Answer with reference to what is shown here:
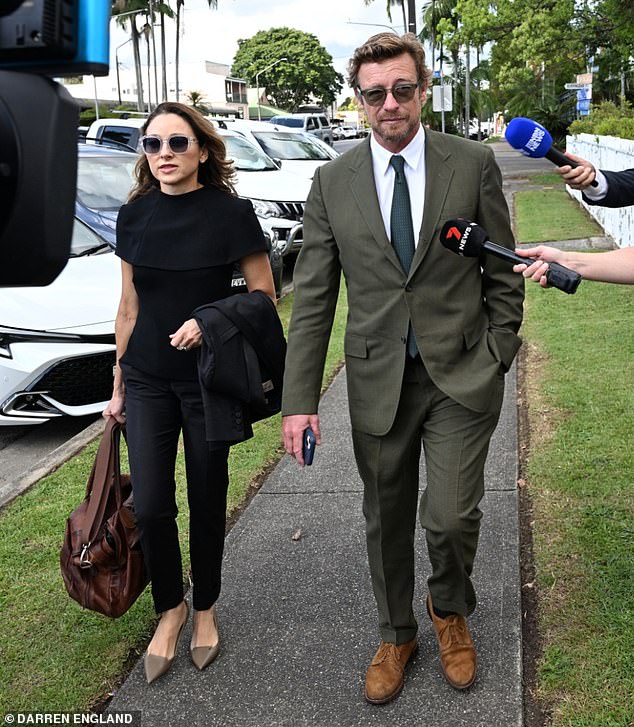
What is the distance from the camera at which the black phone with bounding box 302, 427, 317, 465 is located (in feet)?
10.6

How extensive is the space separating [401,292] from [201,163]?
1.04 metres

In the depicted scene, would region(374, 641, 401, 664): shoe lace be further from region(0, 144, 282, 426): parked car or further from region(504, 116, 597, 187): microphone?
region(0, 144, 282, 426): parked car

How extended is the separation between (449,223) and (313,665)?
5.62 feet

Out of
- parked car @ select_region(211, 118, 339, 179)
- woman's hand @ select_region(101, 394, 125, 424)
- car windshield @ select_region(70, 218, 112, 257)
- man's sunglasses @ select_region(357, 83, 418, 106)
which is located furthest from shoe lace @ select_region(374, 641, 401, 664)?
parked car @ select_region(211, 118, 339, 179)

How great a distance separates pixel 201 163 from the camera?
3607mm

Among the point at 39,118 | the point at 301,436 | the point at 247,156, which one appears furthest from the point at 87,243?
the point at 247,156

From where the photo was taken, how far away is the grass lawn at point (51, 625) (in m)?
3.41

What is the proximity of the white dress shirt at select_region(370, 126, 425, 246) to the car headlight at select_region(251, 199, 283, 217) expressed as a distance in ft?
29.6

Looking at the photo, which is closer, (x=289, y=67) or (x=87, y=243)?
(x=87, y=243)

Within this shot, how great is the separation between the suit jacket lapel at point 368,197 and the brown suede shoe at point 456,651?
1284 mm

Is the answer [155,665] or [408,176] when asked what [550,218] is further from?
[155,665]

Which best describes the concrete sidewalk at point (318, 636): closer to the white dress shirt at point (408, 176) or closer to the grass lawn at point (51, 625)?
the grass lawn at point (51, 625)

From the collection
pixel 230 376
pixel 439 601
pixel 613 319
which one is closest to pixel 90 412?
pixel 230 376

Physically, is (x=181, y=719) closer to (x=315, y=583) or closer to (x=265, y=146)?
(x=315, y=583)
